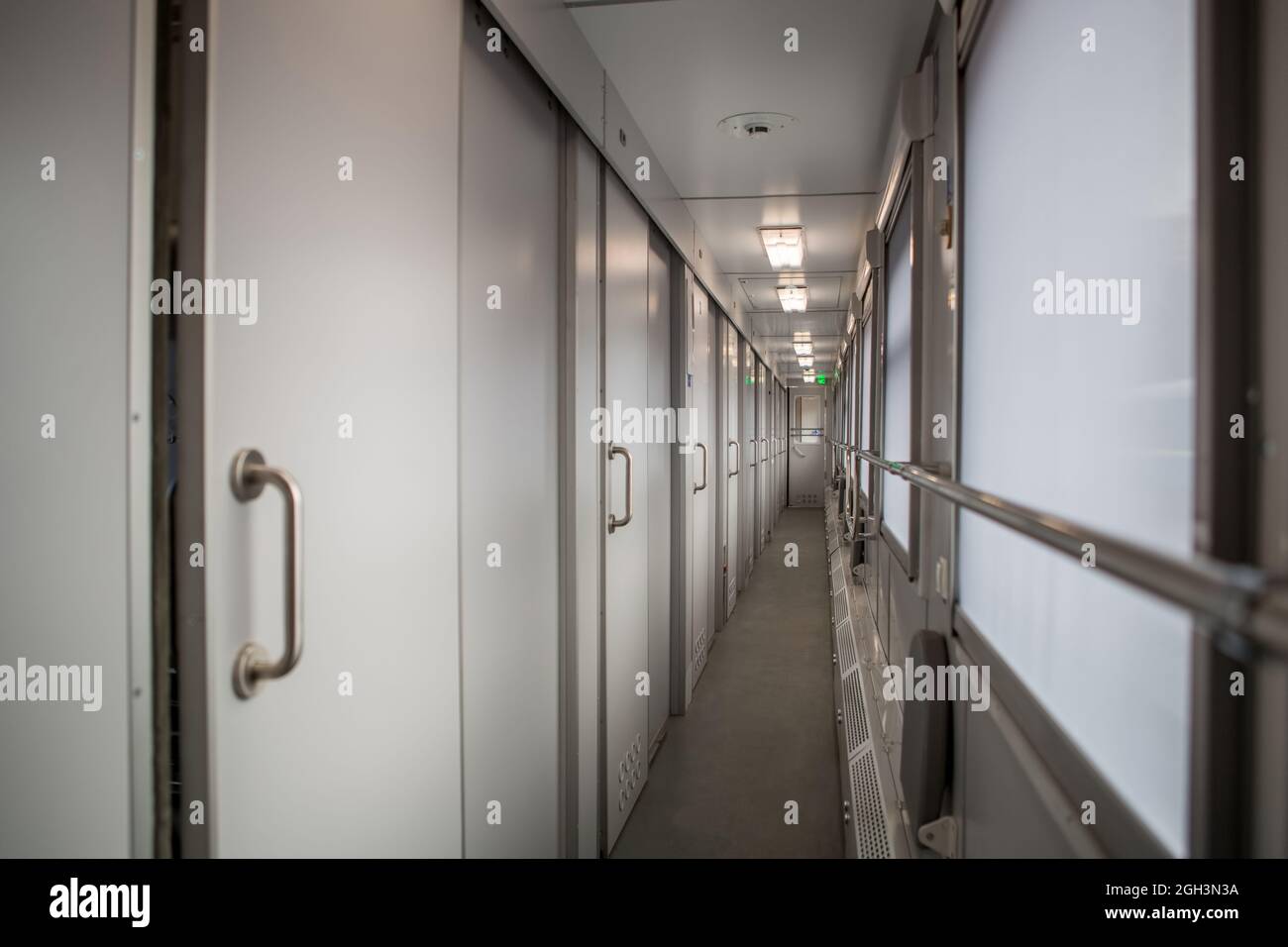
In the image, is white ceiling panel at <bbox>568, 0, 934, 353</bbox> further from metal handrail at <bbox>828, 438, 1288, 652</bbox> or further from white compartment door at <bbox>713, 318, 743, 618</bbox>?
metal handrail at <bbox>828, 438, 1288, 652</bbox>

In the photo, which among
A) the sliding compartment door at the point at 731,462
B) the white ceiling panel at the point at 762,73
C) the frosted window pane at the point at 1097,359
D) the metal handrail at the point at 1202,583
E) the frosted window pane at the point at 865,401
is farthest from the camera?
the sliding compartment door at the point at 731,462

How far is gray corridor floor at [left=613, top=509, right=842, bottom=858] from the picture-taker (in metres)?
2.91

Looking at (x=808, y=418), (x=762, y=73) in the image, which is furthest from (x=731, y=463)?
(x=808, y=418)

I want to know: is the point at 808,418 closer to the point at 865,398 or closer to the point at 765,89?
the point at 865,398

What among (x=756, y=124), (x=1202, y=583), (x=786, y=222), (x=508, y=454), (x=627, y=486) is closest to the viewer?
(x=1202, y=583)

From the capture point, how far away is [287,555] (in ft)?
3.28

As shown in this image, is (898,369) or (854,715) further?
(898,369)

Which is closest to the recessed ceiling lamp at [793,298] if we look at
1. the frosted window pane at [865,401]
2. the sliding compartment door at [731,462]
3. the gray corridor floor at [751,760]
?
the sliding compartment door at [731,462]

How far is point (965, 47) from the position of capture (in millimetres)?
1748

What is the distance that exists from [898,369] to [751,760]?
1.99 meters

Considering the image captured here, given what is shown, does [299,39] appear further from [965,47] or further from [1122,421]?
[965,47]

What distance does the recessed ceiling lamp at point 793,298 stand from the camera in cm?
670

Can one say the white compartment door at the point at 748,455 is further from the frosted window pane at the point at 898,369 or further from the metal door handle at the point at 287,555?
the metal door handle at the point at 287,555

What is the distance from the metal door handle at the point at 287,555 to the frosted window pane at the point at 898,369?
2207 millimetres
